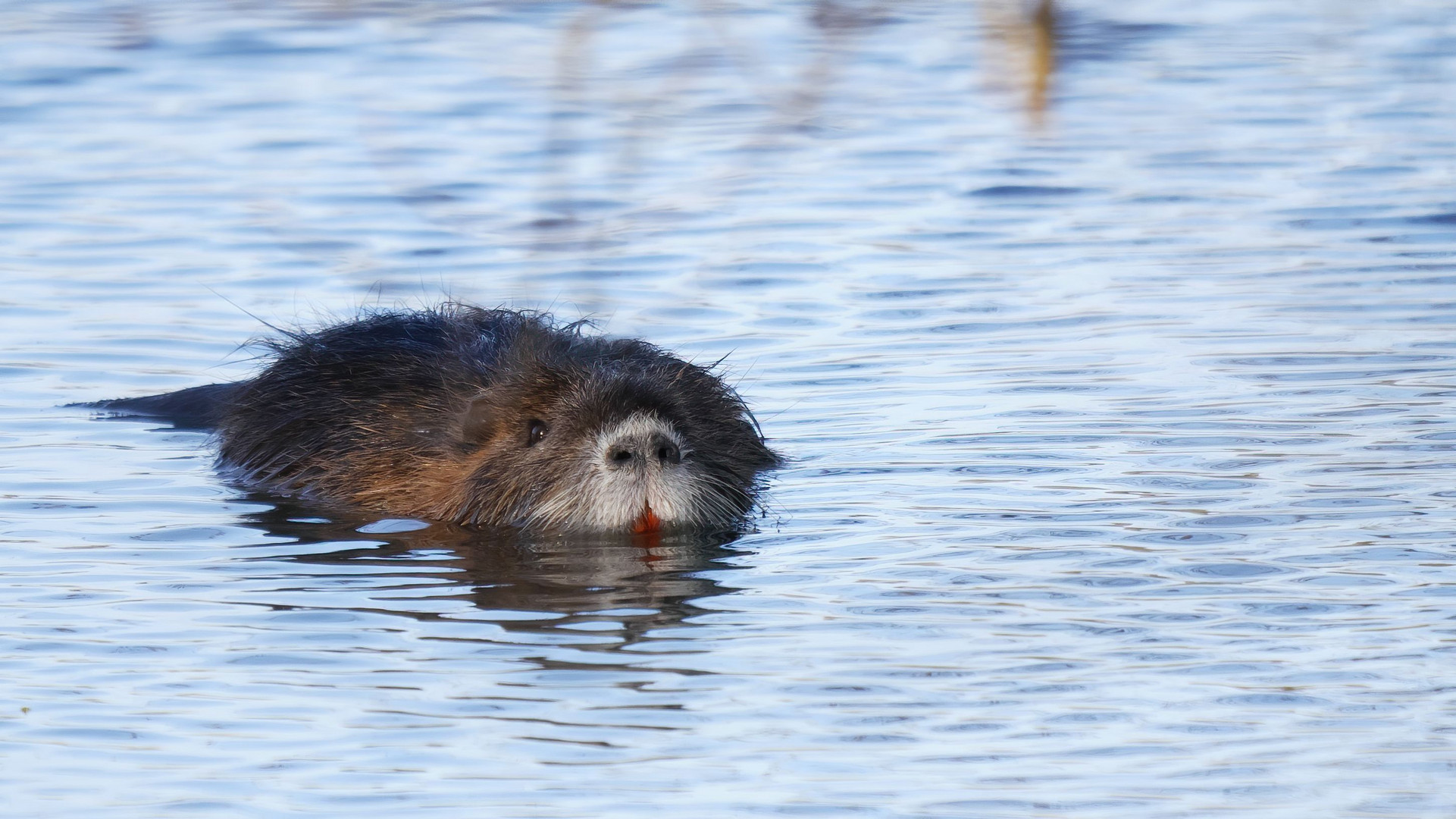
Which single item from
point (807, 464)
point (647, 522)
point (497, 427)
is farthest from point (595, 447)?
point (807, 464)

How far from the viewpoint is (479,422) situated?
7254 mm

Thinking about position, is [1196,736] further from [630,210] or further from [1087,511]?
[630,210]

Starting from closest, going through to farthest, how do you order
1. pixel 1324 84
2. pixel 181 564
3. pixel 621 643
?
pixel 621 643 → pixel 181 564 → pixel 1324 84

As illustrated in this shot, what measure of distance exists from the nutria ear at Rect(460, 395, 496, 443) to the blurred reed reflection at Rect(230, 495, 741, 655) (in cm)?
28

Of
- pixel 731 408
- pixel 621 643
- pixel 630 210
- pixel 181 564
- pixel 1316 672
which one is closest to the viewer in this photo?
pixel 1316 672

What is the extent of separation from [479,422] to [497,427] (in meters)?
0.08

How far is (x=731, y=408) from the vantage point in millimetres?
7598

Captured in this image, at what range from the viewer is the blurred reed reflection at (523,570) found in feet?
19.6

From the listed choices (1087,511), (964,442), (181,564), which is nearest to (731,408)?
(964,442)

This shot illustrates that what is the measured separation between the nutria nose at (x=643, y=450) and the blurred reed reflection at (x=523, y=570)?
0.78 ft

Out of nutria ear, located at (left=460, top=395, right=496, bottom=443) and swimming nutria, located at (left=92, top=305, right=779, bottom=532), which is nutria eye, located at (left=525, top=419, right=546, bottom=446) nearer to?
swimming nutria, located at (left=92, top=305, right=779, bottom=532)

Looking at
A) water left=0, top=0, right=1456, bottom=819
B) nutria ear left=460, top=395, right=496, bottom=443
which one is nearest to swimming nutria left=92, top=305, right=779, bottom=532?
nutria ear left=460, top=395, right=496, bottom=443

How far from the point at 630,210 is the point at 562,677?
6140 mm

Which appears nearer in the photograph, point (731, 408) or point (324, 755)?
point (324, 755)
